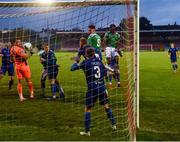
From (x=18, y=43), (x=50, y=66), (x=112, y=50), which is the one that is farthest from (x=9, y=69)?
(x=18, y=43)

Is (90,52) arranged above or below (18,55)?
above

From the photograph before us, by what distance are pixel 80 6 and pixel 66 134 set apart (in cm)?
308

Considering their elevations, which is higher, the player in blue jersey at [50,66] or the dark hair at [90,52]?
the dark hair at [90,52]

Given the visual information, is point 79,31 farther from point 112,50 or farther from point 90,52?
point 112,50

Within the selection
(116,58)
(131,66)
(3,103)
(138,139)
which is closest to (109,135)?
(138,139)

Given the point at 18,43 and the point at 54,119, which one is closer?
the point at 54,119

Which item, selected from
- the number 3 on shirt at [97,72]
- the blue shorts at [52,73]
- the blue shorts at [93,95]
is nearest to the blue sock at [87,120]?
the blue shorts at [93,95]

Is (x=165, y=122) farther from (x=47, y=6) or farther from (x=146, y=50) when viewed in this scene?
(x=146, y=50)

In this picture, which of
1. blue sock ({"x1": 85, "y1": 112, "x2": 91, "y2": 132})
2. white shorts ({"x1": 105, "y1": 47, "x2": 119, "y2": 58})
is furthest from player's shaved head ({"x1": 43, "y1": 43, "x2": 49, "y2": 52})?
blue sock ({"x1": 85, "y1": 112, "x2": 91, "y2": 132})

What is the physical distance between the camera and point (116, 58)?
59.4 feet

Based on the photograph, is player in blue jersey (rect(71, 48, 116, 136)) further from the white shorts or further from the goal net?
the white shorts

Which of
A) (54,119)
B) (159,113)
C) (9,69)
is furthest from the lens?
(9,69)

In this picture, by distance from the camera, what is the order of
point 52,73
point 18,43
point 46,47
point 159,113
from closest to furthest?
1. point 159,113
2. point 18,43
3. point 46,47
4. point 52,73

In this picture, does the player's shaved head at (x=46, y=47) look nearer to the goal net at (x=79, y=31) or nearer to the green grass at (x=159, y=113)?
the goal net at (x=79, y=31)
